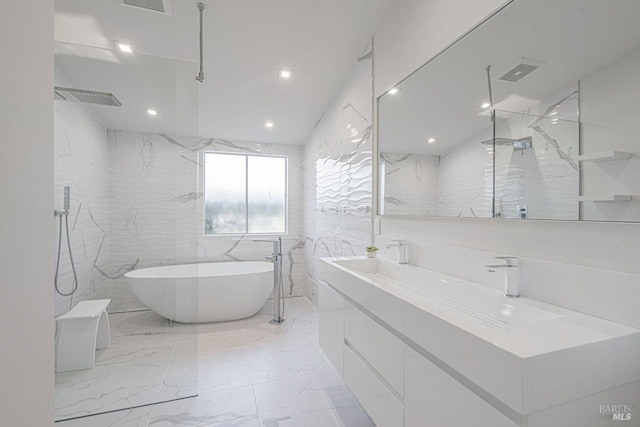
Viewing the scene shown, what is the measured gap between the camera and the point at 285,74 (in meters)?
2.82

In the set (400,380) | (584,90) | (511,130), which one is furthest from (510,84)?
(400,380)

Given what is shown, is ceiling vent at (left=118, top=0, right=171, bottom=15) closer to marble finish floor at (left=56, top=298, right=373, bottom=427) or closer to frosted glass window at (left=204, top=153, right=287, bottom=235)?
frosted glass window at (left=204, top=153, right=287, bottom=235)

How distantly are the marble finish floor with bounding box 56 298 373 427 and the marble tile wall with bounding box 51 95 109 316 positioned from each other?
0.59 metres

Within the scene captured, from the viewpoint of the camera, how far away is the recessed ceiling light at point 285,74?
2.77 meters

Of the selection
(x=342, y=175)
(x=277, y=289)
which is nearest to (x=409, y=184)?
(x=342, y=175)

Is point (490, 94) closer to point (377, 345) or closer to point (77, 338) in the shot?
point (377, 345)

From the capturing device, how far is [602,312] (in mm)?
931

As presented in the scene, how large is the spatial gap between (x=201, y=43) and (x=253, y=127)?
1765 mm

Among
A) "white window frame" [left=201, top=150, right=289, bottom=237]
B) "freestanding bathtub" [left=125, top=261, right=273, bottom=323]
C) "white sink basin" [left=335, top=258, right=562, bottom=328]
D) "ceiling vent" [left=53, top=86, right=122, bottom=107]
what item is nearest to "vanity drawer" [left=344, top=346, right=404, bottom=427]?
"white sink basin" [left=335, top=258, right=562, bottom=328]

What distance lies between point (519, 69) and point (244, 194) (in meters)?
4.02

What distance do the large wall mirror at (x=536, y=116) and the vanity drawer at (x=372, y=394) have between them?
95cm

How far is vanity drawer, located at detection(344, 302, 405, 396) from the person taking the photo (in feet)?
4.03

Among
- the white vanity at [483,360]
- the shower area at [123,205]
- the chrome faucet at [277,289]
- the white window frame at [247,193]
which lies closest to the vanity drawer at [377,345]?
the white vanity at [483,360]

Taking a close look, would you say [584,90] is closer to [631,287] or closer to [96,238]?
[631,287]
